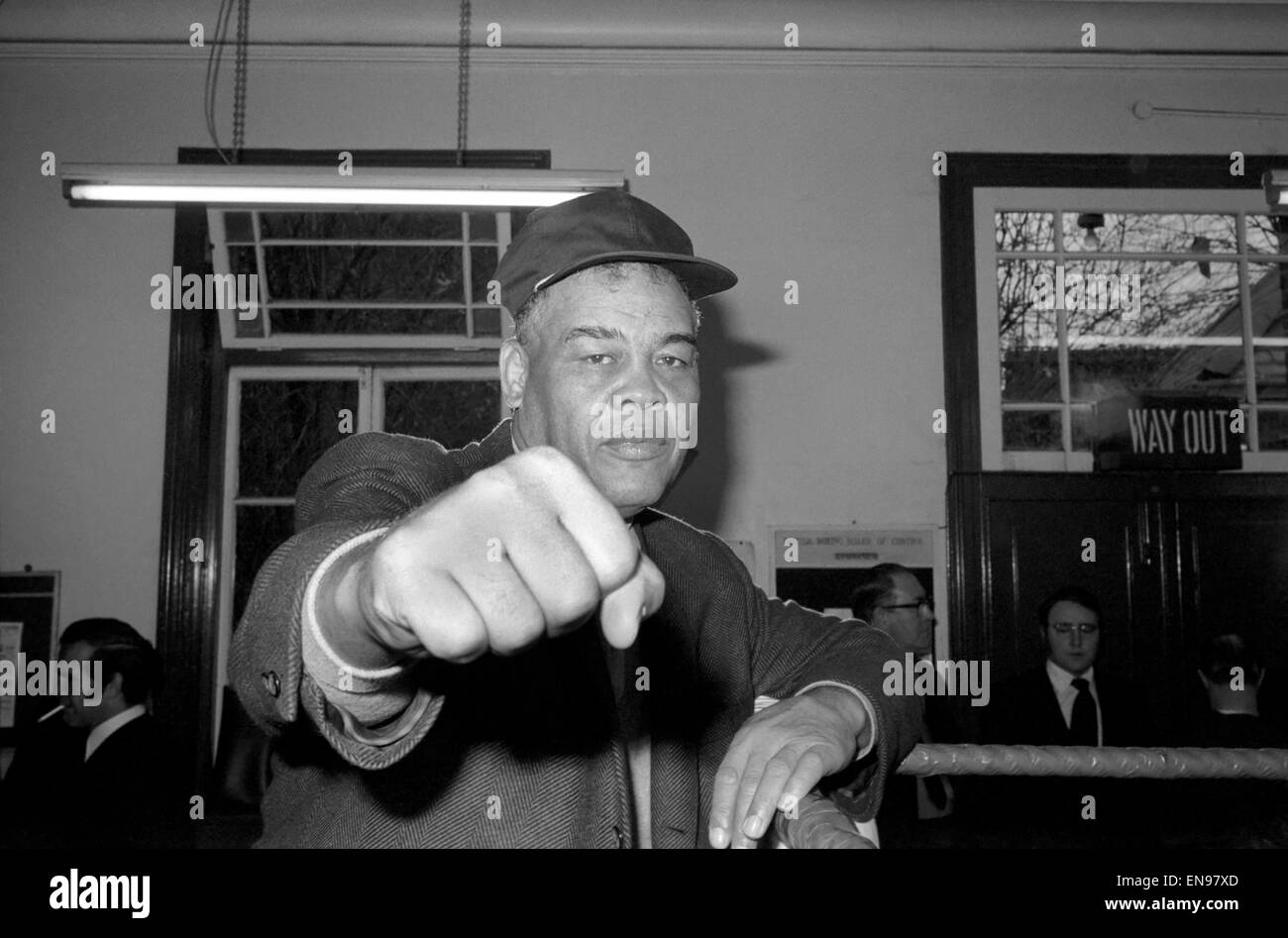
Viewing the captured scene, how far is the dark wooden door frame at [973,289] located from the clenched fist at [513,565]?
401 centimetres

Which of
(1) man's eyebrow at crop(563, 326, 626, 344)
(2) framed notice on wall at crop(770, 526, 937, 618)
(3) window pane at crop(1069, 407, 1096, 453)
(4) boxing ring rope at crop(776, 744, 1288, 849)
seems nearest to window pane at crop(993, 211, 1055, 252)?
(3) window pane at crop(1069, 407, 1096, 453)

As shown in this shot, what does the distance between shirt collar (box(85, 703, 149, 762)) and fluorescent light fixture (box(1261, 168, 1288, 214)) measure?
3.79 meters

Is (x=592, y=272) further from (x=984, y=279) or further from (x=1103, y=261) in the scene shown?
(x=1103, y=261)

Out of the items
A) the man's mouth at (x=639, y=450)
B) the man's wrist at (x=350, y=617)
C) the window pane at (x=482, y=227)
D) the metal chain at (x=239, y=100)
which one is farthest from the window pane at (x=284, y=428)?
the man's wrist at (x=350, y=617)

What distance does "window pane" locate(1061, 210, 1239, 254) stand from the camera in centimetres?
458

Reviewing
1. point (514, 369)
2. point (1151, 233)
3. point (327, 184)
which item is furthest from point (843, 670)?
point (1151, 233)

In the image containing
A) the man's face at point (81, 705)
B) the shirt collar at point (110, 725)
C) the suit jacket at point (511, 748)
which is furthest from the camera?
the man's face at point (81, 705)

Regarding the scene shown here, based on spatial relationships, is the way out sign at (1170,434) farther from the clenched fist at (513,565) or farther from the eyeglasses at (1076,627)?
the clenched fist at (513,565)

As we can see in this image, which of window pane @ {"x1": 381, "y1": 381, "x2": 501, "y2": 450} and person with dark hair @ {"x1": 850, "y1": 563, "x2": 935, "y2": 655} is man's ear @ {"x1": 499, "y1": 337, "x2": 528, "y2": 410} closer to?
person with dark hair @ {"x1": 850, "y1": 563, "x2": 935, "y2": 655}

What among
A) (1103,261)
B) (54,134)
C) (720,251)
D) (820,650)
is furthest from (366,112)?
(820,650)

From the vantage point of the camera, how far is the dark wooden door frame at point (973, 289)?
429 centimetres

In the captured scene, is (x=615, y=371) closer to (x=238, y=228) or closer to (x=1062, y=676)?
(x=1062, y=676)

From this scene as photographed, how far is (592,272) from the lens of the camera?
1403mm

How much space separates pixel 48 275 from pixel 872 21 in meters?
3.77
